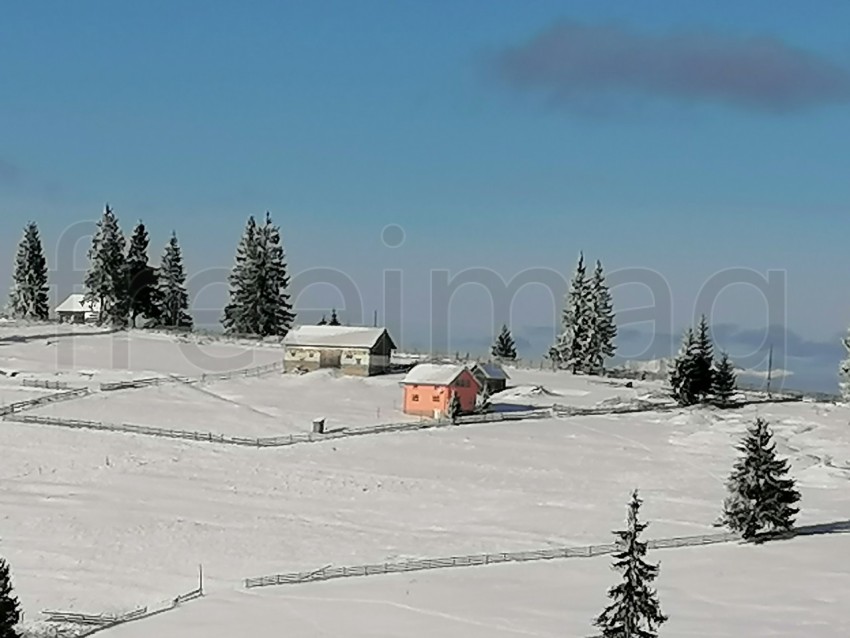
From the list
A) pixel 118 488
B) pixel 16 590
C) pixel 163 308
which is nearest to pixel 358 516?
pixel 118 488

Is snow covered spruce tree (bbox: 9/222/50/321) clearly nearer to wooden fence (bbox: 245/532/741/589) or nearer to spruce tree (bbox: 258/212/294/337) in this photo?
spruce tree (bbox: 258/212/294/337)

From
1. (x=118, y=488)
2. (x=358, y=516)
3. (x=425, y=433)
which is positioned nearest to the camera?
(x=358, y=516)

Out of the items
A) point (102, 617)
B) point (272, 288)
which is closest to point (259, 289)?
point (272, 288)

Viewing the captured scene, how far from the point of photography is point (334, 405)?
76500 millimetres

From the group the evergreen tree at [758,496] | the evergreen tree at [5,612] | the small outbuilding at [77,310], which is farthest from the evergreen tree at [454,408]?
the small outbuilding at [77,310]

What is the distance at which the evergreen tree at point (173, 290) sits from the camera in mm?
116062

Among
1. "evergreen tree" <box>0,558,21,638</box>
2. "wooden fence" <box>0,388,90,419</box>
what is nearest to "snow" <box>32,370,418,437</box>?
"wooden fence" <box>0,388,90,419</box>

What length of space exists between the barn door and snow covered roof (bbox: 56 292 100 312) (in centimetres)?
3857

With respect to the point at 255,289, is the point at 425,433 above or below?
below

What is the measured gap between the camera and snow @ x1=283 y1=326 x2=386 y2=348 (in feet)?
287

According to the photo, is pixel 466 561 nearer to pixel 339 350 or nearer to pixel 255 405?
pixel 255 405

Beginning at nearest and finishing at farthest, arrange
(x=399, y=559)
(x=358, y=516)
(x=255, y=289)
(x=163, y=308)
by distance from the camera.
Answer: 1. (x=399, y=559)
2. (x=358, y=516)
3. (x=255, y=289)
4. (x=163, y=308)

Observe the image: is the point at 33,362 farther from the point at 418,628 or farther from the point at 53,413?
the point at 418,628

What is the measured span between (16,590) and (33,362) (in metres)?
52.5
